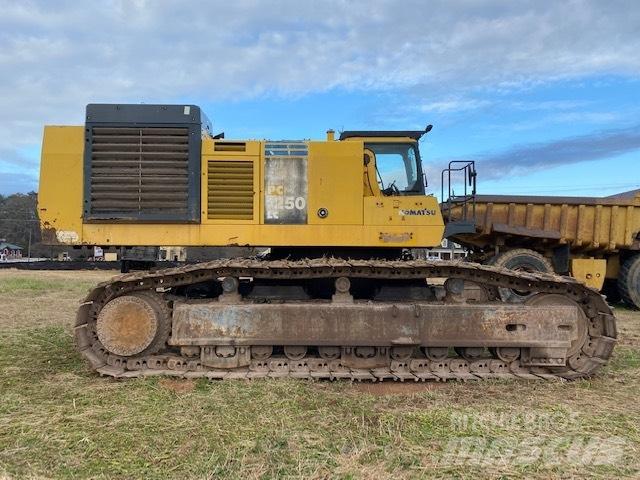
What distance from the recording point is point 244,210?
6.62m

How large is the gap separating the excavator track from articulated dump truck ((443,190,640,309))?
7088mm

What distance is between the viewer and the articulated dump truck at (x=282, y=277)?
20.5 ft

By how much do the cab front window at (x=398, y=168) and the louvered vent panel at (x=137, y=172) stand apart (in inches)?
97.3

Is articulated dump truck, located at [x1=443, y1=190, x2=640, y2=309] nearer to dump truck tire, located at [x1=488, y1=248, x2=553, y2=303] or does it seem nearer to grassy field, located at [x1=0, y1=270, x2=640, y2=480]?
dump truck tire, located at [x1=488, y1=248, x2=553, y2=303]

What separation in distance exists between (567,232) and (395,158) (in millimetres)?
8574

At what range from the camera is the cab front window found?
7.01 metres

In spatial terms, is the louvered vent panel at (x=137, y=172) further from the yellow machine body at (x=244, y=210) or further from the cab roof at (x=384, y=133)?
the cab roof at (x=384, y=133)

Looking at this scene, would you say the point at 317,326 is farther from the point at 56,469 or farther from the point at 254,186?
the point at 56,469

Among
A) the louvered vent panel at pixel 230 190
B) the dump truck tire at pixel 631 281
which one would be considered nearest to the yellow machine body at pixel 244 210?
the louvered vent panel at pixel 230 190

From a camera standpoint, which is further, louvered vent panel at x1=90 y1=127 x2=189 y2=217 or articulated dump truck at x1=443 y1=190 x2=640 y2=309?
articulated dump truck at x1=443 y1=190 x2=640 y2=309

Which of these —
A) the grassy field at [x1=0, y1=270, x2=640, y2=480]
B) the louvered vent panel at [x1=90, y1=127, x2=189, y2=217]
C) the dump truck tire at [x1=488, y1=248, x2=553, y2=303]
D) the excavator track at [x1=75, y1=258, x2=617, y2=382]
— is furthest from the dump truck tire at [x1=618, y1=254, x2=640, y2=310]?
the louvered vent panel at [x1=90, y1=127, x2=189, y2=217]

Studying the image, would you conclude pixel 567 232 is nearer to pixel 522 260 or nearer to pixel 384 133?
pixel 522 260

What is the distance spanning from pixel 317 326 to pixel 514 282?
8.08ft

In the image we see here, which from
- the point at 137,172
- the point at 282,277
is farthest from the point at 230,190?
the point at 282,277
